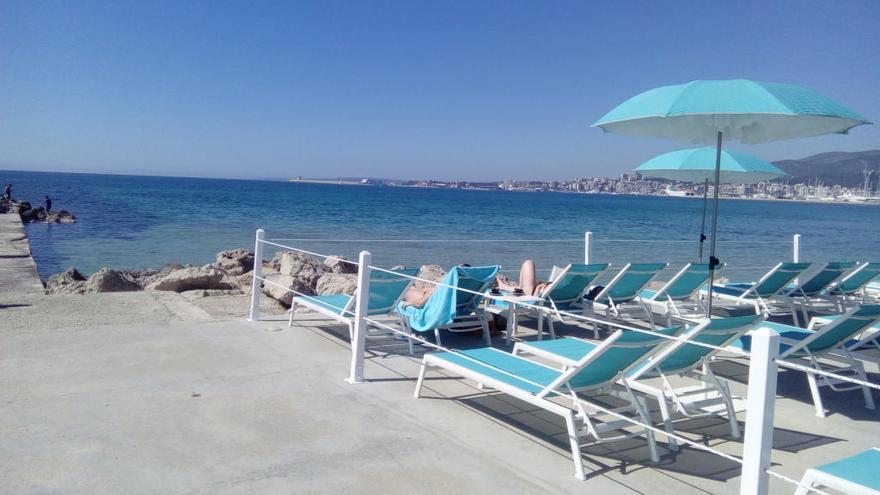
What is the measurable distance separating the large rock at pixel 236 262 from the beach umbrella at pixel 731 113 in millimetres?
9458

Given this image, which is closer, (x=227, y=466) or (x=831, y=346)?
(x=227, y=466)

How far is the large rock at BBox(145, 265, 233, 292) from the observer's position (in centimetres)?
943

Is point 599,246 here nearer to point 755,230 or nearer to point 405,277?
point 405,277

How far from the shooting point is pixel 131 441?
3678 mm

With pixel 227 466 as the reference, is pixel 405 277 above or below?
above

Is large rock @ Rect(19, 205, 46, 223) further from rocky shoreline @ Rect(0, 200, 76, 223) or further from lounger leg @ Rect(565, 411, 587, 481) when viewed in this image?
lounger leg @ Rect(565, 411, 587, 481)

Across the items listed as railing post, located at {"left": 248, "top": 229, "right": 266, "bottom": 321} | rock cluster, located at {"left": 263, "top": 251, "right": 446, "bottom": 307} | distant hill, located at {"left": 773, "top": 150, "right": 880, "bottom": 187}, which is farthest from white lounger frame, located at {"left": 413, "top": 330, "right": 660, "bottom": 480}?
distant hill, located at {"left": 773, "top": 150, "right": 880, "bottom": 187}

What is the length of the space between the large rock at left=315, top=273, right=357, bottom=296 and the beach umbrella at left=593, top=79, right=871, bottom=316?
4.49 m

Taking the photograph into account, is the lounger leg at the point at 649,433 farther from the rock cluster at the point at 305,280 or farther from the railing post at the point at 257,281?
the railing post at the point at 257,281

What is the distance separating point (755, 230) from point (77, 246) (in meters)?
40.7

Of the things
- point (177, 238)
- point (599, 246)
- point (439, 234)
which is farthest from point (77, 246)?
point (599, 246)

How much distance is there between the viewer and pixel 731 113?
16.1 feet

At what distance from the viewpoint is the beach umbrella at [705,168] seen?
8609 millimetres

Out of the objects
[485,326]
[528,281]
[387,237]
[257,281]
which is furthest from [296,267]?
[387,237]
